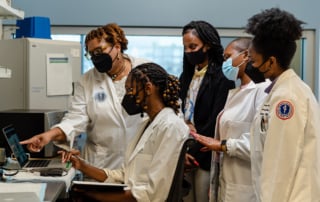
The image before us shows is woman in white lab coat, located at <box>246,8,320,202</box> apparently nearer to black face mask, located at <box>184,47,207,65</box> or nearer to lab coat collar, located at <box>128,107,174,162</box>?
lab coat collar, located at <box>128,107,174,162</box>

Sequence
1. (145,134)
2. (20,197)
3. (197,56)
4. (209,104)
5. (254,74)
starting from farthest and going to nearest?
(197,56)
(209,104)
(254,74)
(145,134)
(20,197)

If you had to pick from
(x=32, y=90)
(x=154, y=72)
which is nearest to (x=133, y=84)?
(x=154, y=72)

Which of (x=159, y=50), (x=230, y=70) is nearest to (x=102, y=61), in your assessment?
(x=230, y=70)

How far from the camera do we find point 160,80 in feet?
6.53

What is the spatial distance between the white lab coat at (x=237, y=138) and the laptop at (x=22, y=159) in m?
0.81

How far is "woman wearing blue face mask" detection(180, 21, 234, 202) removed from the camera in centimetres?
241

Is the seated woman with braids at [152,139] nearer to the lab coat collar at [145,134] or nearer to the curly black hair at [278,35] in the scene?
the lab coat collar at [145,134]

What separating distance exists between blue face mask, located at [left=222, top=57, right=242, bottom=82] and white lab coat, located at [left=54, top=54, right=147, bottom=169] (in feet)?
1.94

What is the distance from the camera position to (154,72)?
201cm

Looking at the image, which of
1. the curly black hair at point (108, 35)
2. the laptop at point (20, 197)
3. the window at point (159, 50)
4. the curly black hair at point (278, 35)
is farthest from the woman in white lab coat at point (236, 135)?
the window at point (159, 50)

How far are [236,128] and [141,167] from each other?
22.2 inches

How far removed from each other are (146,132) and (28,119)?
91 cm

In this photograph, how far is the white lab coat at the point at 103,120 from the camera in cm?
258

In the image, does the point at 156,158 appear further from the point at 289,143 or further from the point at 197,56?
the point at 197,56
